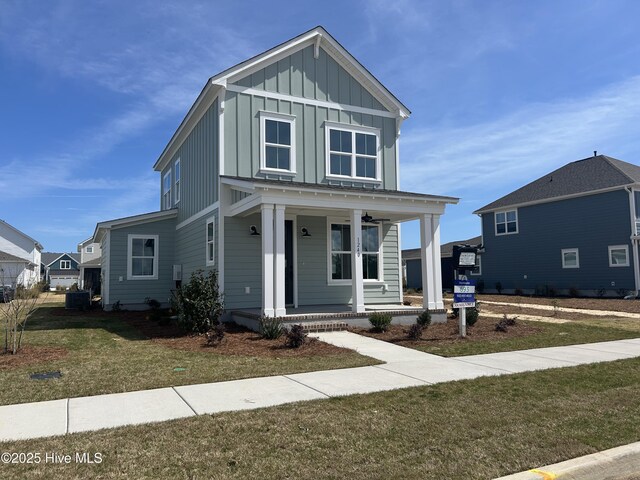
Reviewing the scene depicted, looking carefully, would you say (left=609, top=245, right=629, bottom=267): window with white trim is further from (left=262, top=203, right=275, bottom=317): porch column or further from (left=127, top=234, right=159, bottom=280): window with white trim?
(left=127, top=234, right=159, bottom=280): window with white trim

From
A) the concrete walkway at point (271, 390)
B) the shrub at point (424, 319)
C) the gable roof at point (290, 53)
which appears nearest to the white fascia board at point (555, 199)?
the gable roof at point (290, 53)

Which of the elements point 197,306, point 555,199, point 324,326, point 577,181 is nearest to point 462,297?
point 324,326

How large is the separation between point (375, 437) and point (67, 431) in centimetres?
282

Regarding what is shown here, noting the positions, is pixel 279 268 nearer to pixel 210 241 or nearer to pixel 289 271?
pixel 289 271

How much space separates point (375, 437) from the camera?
4.46 metres

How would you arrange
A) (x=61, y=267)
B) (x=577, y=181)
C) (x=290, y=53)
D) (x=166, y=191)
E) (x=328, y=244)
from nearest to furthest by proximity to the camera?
(x=290, y=53) → (x=328, y=244) → (x=166, y=191) → (x=577, y=181) → (x=61, y=267)

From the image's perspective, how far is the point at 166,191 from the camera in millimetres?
21016

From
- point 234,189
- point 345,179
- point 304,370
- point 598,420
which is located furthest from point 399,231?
point 598,420

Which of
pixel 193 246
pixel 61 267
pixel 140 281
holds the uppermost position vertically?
pixel 61 267

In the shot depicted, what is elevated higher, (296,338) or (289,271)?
(289,271)

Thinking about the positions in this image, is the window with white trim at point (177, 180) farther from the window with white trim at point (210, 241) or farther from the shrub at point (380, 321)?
the shrub at point (380, 321)

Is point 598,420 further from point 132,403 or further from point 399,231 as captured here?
point 399,231

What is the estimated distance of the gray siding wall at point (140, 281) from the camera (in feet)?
56.7

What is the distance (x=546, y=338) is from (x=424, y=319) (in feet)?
8.75
